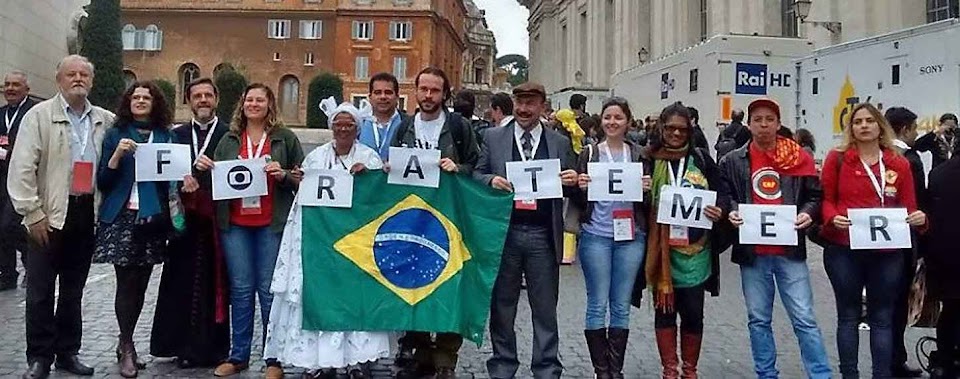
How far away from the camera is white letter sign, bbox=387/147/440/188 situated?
671 cm

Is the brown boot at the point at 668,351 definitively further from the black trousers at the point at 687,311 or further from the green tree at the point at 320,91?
the green tree at the point at 320,91

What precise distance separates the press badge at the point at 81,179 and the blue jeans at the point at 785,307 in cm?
495

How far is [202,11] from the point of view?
254 ft

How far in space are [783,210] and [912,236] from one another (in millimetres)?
1019

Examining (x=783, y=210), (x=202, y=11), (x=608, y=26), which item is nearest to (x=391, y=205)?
(x=783, y=210)

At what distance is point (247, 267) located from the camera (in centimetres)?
704

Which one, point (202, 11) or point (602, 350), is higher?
point (202, 11)

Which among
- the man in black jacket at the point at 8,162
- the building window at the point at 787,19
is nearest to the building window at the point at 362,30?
the building window at the point at 787,19

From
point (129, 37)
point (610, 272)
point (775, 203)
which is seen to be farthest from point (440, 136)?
point (129, 37)

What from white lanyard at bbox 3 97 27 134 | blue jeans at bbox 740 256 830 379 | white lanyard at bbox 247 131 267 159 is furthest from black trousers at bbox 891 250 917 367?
white lanyard at bbox 3 97 27 134

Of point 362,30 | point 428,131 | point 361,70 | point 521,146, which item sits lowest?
point 521,146

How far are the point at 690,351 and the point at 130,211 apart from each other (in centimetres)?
441

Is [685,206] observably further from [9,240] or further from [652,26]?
[652,26]

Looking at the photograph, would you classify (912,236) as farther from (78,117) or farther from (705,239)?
(78,117)
